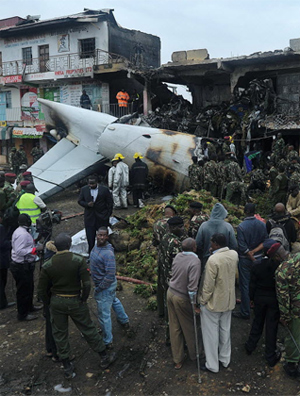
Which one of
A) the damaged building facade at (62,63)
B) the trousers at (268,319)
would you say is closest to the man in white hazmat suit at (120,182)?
the trousers at (268,319)

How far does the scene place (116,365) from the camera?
4.91m

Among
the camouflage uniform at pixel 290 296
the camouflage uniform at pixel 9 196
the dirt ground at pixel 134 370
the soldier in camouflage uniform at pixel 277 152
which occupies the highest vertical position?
the soldier in camouflage uniform at pixel 277 152

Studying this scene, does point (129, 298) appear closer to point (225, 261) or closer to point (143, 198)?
point (225, 261)

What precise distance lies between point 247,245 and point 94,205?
372 centimetres

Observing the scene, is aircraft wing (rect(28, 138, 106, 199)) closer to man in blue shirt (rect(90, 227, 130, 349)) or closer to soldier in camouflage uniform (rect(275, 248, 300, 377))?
man in blue shirt (rect(90, 227, 130, 349))

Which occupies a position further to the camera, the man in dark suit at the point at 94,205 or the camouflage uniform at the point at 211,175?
the camouflage uniform at the point at 211,175

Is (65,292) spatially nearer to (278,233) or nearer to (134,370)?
(134,370)

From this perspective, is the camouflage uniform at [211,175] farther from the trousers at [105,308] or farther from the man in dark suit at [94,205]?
the trousers at [105,308]

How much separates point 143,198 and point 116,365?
8030 mm

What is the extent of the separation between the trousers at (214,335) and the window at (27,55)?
26658 millimetres

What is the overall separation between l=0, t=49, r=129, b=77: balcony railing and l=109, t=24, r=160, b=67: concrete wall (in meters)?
0.89

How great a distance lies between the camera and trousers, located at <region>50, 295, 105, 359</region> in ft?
15.1

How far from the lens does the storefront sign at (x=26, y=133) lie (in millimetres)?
26297

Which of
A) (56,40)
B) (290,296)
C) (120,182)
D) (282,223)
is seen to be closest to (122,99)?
(56,40)
